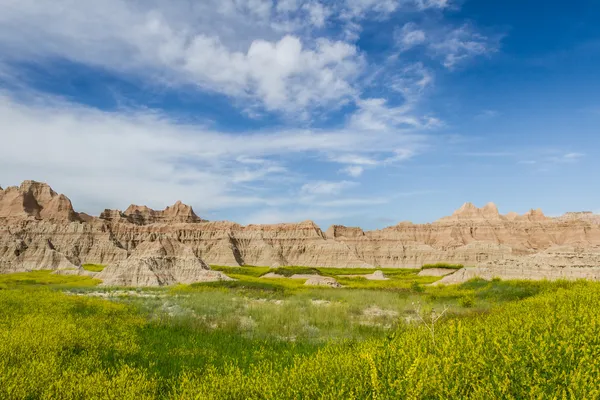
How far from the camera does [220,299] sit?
25.6 m

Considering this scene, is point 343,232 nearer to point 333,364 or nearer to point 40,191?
point 40,191

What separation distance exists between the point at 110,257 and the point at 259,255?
4846 centimetres

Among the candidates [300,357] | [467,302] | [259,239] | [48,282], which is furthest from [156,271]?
[259,239]

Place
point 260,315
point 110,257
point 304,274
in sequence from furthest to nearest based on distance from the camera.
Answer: point 110,257, point 304,274, point 260,315

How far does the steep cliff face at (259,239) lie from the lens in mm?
116125

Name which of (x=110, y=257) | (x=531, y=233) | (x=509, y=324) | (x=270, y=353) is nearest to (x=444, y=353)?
(x=509, y=324)

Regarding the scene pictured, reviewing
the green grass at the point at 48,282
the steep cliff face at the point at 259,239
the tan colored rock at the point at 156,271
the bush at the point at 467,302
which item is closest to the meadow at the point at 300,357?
the bush at the point at 467,302

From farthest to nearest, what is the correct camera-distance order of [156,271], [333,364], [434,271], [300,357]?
1. [434,271]
2. [156,271]
3. [300,357]
4. [333,364]

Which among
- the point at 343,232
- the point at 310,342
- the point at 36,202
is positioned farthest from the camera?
the point at 343,232

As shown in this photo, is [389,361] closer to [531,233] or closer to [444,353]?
[444,353]

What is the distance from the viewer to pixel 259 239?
472 ft

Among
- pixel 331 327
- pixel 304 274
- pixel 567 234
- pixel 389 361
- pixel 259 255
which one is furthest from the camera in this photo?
pixel 567 234

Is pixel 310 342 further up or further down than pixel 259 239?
further down

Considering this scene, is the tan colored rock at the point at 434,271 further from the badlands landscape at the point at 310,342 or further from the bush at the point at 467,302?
the bush at the point at 467,302
